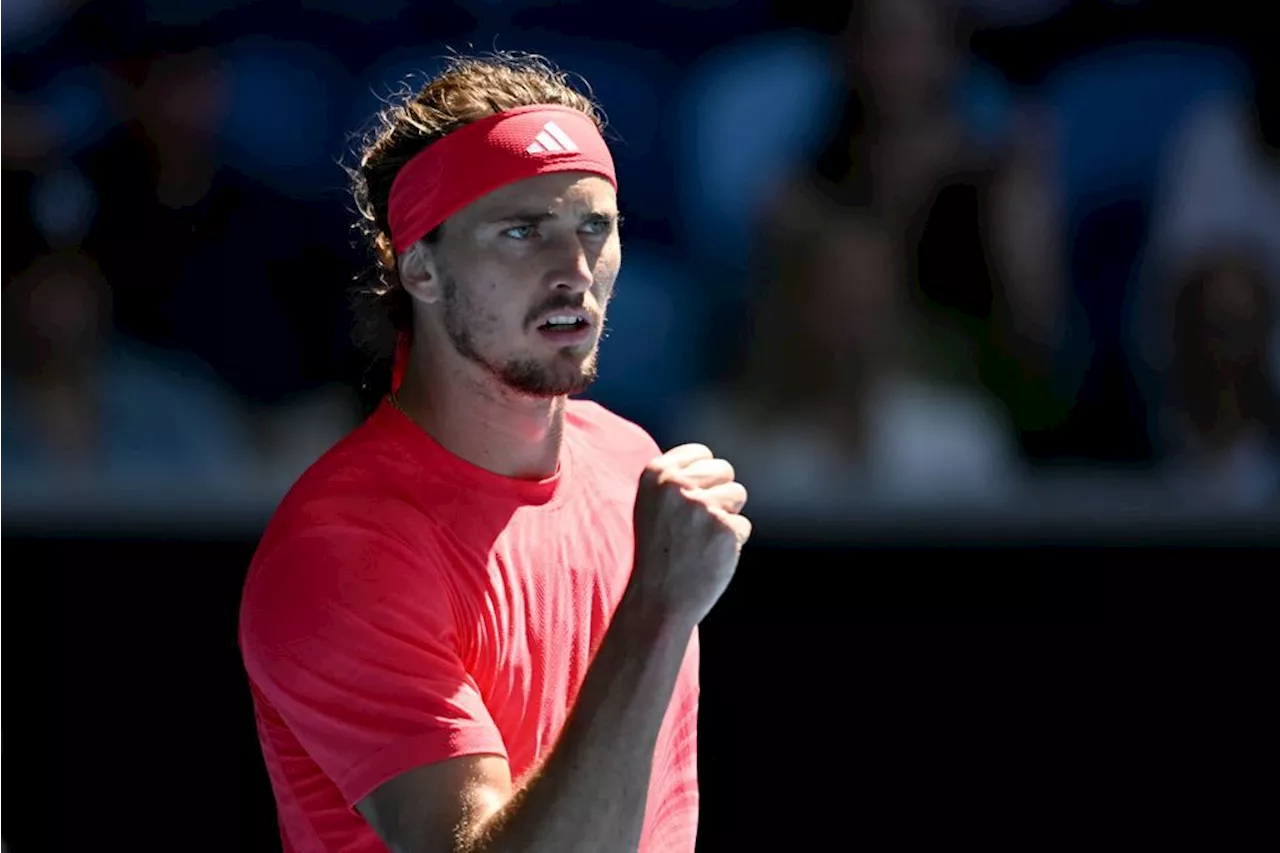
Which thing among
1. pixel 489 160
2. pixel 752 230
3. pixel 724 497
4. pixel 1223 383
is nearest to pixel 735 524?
pixel 724 497

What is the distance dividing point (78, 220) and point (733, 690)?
2027 millimetres

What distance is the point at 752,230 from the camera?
464 centimetres

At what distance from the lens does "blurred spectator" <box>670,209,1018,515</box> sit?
444 cm

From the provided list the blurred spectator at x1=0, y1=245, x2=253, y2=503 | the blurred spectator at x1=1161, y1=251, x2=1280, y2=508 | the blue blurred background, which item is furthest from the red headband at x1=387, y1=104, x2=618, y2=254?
the blurred spectator at x1=1161, y1=251, x2=1280, y2=508

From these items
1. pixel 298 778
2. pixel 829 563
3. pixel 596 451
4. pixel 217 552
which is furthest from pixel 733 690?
pixel 298 778

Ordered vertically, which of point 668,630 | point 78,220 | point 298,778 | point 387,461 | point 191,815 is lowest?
point 191,815

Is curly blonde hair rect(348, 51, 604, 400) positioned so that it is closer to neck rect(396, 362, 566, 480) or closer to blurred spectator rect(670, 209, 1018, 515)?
neck rect(396, 362, 566, 480)

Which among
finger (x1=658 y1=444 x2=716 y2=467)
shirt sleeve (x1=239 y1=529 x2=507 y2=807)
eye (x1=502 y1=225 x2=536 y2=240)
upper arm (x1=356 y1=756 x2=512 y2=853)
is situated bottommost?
upper arm (x1=356 y1=756 x2=512 y2=853)

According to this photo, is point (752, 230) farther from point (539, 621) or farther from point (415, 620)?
point (415, 620)

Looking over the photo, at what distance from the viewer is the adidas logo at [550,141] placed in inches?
97.2

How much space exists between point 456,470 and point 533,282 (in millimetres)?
268

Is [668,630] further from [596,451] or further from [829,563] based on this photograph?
[829,563]

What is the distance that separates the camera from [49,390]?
15.2 feet

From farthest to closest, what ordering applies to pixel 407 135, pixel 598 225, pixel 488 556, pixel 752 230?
pixel 752 230 → pixel 407 135 → pixel 598 225 → pixel 488 556
